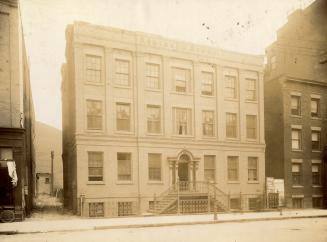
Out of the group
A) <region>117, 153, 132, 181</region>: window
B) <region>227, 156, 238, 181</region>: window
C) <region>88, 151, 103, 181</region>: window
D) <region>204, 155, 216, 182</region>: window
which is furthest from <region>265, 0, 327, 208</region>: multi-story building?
<region>88, 151, 103, 181</region>: window

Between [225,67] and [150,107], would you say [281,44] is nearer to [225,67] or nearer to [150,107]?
[225,67]

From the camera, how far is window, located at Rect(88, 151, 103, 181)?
27336mm

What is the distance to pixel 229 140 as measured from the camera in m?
33.0

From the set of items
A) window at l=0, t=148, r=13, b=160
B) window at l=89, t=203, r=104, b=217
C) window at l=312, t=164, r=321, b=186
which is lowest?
window at l=89, t=203, r=104, b=217

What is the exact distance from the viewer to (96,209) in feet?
88.8

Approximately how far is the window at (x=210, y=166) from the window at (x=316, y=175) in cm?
991

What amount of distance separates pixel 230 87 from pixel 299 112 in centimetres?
692

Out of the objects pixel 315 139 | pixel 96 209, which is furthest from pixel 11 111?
pixel 315 139

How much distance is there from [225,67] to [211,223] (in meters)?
15.3

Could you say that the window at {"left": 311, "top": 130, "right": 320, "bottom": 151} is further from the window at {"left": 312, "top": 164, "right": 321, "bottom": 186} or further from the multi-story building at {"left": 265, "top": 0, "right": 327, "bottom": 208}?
the window at {"left": 312, "top": 164, "right": 321, "bottom": 186}

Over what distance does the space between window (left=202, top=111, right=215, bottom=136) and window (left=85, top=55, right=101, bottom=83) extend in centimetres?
903

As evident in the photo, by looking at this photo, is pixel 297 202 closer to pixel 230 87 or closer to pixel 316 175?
pixel 316 175

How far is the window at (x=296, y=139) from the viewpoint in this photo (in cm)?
3525

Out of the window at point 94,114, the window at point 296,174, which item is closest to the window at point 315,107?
the window at point 296,174
